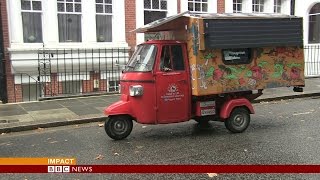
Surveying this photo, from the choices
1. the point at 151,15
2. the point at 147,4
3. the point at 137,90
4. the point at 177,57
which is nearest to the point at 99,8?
the point at 147,4

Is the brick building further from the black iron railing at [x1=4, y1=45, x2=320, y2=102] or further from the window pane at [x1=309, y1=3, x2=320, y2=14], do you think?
the window pane at [x1=309, y1=3, x2=320, y2=14]

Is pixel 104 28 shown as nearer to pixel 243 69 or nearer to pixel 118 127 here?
pixel 118 127

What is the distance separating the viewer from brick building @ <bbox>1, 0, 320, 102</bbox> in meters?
12.4

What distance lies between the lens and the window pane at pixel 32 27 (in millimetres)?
12703

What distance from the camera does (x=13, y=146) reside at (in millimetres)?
7480

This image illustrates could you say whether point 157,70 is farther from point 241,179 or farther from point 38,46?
point 38,46

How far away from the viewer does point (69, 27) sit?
13438 mm

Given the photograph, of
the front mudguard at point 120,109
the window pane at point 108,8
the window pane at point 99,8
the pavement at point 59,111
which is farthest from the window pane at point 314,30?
the front mudguard at point 120,109

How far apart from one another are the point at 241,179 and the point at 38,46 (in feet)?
30.0

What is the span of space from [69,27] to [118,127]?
6724 millimetres

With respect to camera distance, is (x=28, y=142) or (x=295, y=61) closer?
(x=28, y=142)

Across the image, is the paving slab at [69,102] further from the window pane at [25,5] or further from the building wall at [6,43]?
the window pane at [25,5]

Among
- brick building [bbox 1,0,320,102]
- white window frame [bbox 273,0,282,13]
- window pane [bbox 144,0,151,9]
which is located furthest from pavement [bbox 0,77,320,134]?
white window frame [bbox 273,0,282,13]

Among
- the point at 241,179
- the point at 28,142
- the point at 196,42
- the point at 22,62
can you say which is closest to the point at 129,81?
the point at 196,42
